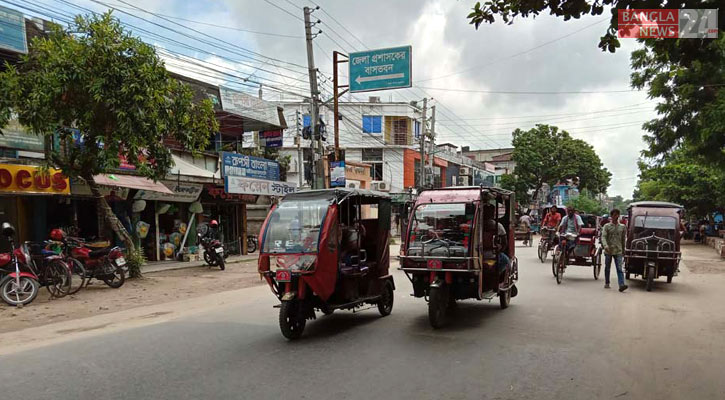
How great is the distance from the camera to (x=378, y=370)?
5469 mm

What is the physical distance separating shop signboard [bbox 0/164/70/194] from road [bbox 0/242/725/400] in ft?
19.0

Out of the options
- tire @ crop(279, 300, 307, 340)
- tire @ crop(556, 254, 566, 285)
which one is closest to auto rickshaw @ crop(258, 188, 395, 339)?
tire @ crop(279, 300, 307, 340)

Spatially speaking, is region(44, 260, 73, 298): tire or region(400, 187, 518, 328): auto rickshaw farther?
region(44, 260, 73, 298): tire

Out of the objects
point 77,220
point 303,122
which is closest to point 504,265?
point 77,220

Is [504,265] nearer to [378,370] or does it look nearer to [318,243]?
[318,243]

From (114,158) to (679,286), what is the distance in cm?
1375

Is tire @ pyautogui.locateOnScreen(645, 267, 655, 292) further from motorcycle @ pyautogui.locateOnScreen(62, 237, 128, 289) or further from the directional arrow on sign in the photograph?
motorcycle @ pyautogui.locateOnScreen(62, 237, 128, 289)

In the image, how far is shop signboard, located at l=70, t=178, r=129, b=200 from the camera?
46.6 ft

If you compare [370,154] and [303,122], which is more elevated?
[303,122]

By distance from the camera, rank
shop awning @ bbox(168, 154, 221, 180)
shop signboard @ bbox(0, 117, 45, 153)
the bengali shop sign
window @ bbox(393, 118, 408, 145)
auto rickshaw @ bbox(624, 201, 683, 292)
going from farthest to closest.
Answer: window @ bbox(393, 118, 408, 145), shop awning @ bbox(168, 154, 221, 180), shop signboard @ bbox(0, 117, 45, 153), auto rickshaw @ bbox(624, 201, 683, 292), the bengali shop sign

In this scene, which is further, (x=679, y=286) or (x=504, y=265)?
(x=679, y=286)

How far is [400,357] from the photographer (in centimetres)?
597

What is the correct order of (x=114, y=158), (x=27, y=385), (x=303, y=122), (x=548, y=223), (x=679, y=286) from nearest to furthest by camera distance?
(x=27, y=385), (x=114, y=158), (x=679, y=286), (x=548, y=223), (x=303, y=122)

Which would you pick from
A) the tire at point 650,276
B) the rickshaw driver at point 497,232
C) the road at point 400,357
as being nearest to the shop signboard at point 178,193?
the road at point 400,357
